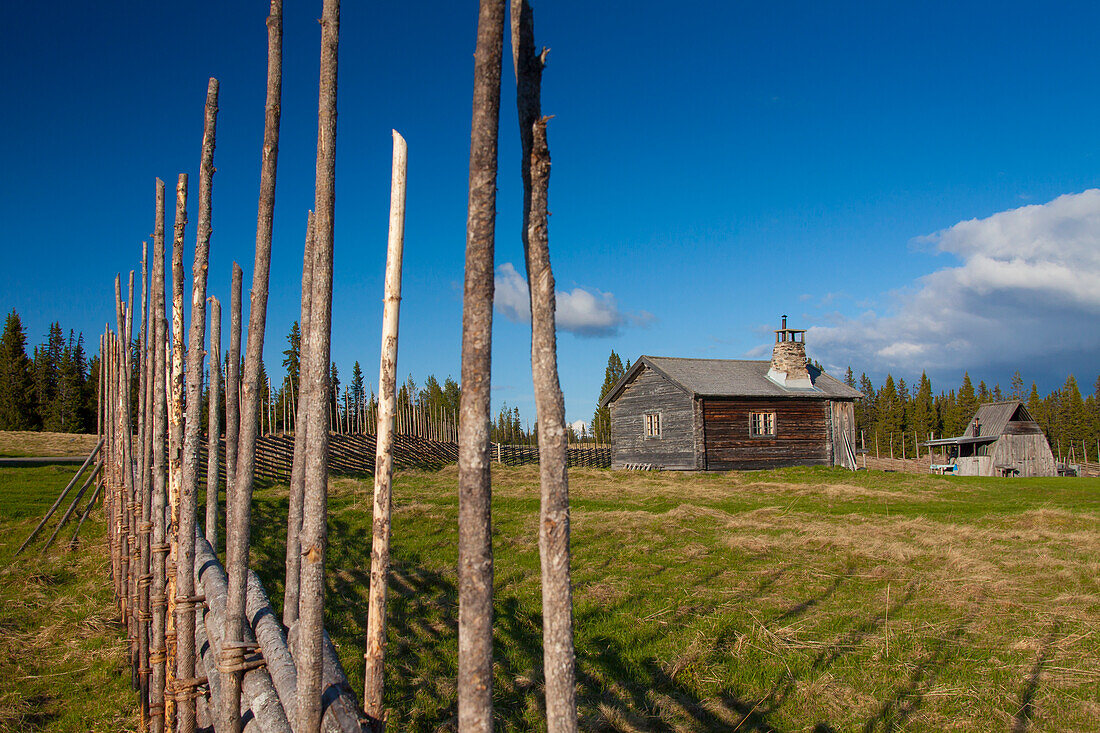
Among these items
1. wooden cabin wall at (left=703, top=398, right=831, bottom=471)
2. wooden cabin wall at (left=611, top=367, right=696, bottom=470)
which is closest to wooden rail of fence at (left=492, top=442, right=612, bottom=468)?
wooden cabin wall at (left=611, top=367, right=696, bottom=470)

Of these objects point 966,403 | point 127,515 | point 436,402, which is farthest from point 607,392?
point 127,515

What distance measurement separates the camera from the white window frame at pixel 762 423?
26578 millimetres

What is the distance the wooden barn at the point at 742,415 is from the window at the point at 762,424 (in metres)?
0.04

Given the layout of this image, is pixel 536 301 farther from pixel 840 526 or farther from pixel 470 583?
pixel 840 526

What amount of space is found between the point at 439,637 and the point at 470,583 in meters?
5.19

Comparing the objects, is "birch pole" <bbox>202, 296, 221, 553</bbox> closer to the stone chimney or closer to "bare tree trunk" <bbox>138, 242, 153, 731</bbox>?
"bare tree trunk" <bbox>138, 242, 153, 731</bbox>

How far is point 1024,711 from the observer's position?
4.83 metres

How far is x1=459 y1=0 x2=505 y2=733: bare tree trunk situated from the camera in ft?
6.85

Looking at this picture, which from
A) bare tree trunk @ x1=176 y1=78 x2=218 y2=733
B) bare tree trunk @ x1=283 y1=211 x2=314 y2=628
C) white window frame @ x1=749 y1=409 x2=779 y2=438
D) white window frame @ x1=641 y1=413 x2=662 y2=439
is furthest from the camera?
white window frame @ x1=641 y1=413 x2=662 y2=439

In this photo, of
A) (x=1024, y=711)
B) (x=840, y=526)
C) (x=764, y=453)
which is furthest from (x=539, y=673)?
(x=764, y=453)

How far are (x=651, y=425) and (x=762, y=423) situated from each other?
15.6ft

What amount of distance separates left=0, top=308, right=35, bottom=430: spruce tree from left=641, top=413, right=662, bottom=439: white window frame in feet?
135

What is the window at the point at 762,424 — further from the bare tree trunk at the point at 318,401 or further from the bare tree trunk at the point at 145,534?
the bare tree trunk at the point at 318,401

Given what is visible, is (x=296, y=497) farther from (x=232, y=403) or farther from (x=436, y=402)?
(x=436, y=402)
